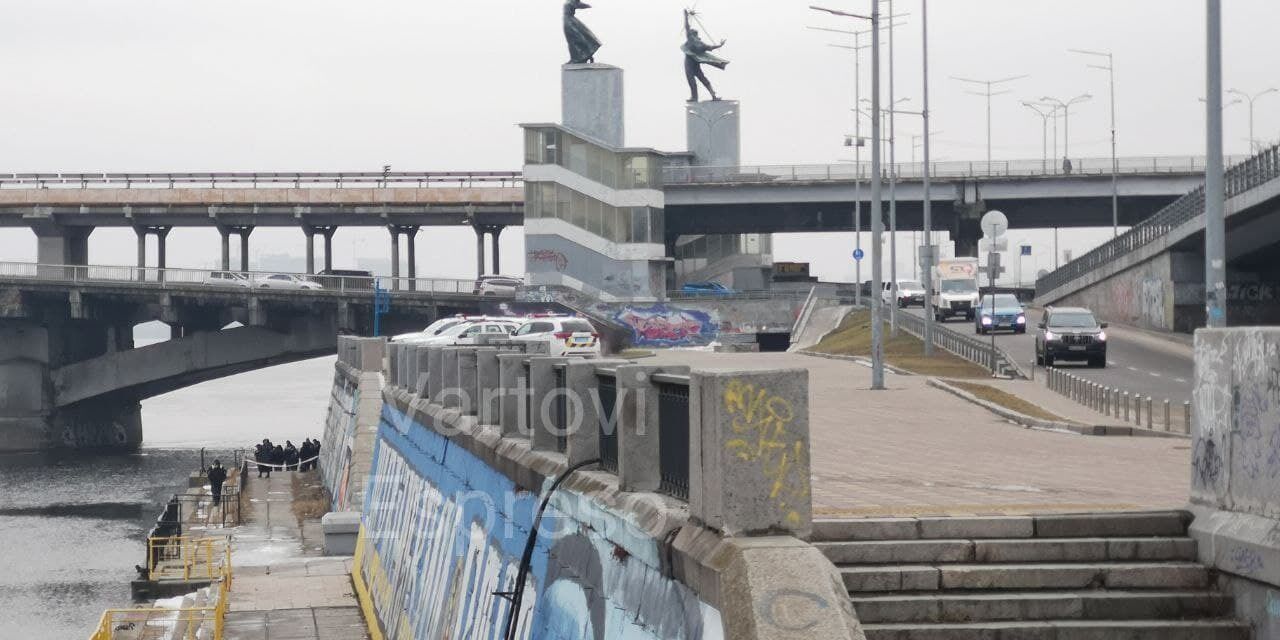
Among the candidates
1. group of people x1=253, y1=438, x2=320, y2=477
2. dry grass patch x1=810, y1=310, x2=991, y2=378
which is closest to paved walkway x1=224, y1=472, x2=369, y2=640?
dry grass patch x1=810, y1=310, x2=991, y2=378

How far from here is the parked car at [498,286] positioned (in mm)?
97338

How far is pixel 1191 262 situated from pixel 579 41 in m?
50.5

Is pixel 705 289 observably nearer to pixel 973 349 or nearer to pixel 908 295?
pixel 908 295

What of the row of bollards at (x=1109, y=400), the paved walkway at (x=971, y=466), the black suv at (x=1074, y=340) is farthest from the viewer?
the black suv at (x=1074, y=340)

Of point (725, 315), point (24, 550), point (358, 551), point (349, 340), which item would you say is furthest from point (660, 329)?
point (358, 551)

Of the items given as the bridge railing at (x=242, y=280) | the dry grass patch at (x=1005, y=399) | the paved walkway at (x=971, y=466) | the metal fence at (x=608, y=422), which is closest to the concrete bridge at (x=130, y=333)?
the bridge railing at (x=242, y=280)

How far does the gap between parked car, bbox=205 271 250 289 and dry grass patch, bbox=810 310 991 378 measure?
1311 inches

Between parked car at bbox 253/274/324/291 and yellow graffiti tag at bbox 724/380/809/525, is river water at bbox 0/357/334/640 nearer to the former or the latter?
parked car at bbox 253/274/324/291

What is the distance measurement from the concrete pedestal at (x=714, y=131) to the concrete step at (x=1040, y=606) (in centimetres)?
10703

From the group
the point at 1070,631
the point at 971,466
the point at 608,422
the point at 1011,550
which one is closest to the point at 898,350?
the point at 971,466

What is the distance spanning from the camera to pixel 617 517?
43.3 feet

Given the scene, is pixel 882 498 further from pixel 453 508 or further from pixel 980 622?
pixel 453 508

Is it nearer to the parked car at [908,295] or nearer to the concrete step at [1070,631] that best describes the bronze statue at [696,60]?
the parked car at [908,295]

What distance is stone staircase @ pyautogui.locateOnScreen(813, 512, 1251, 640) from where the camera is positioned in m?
11.4
